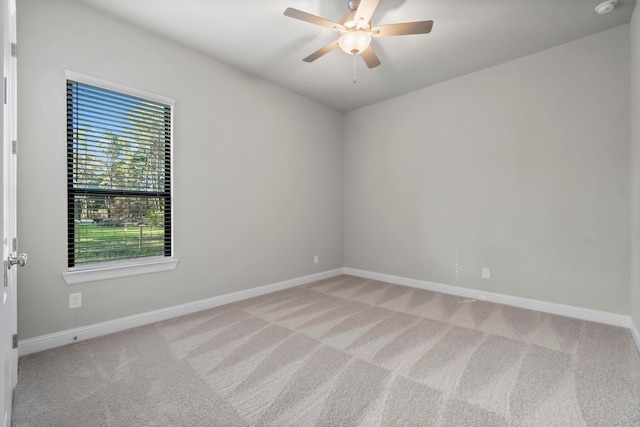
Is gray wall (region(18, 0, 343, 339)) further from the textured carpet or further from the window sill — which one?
the textured carpet

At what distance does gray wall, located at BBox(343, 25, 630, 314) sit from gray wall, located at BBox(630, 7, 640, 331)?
12 cm

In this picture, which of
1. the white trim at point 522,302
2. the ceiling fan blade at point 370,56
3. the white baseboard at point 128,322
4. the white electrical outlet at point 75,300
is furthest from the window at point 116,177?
the white trim at point 522,302

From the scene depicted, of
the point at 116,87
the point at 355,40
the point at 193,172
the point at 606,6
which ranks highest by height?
the point at 606,6

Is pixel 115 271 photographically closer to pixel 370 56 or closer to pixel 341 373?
pixel 341 373

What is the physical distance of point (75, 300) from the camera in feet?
8.11

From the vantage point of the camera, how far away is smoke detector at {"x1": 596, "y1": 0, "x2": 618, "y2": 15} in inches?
94.1

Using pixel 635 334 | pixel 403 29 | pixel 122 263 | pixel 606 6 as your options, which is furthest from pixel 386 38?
pixel 635 334

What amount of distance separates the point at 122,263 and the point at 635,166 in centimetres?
458

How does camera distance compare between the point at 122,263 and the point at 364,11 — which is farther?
the point at 122,263

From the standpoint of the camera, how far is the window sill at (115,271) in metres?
2.45

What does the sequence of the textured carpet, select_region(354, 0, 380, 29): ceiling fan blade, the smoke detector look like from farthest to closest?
the smoke detector < select_region(354, 0, 380, 29): ceiling fan blade < the textured carpet

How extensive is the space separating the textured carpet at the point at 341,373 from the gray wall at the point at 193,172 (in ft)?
1.38

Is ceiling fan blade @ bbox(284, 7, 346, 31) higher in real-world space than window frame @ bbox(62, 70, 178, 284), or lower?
higher

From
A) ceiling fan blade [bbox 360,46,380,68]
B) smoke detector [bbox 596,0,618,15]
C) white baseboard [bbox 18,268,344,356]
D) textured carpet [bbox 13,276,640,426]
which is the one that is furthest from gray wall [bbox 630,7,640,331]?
white baseboard [bbox 18,268,344,356]
